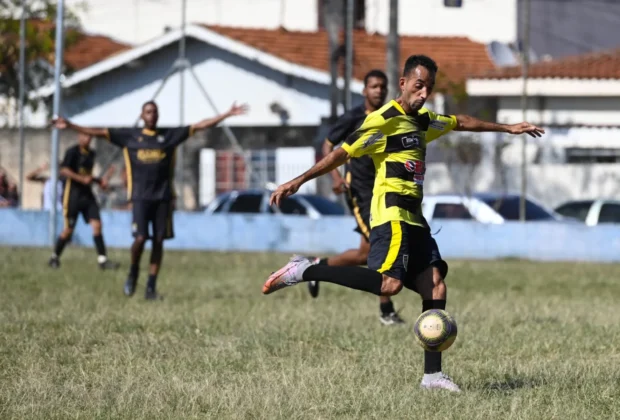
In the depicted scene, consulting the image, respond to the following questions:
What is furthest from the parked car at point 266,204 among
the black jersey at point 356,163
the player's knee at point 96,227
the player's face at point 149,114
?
the black jersey at point 356,163

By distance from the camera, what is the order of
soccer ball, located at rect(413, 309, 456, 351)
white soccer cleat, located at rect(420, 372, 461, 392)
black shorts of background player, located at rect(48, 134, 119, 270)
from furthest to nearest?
1. black shorts of background player, located at rect(48, 134, 119, 270)
2. white soccer cleat, located at rect(420, 372, 461, 392)
3. soccer ball, located at rect(413, 309, 456, 351)

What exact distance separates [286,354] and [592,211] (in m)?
15.4

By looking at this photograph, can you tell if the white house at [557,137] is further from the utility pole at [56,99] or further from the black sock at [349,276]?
the black sock at [349,276]

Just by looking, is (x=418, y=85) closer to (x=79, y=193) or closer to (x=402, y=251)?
(x=402, y=251)

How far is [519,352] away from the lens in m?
8.93

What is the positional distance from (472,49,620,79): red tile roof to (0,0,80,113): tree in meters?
10.8

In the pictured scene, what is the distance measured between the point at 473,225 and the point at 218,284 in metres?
7.80

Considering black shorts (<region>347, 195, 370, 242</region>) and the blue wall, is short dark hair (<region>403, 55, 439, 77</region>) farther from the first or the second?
the blue wall

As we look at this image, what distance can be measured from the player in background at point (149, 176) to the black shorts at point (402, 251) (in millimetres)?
5723

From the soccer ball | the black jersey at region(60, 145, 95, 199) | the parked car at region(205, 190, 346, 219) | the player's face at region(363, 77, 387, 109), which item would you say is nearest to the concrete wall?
the parked car at region(205, 190, 346, 219)

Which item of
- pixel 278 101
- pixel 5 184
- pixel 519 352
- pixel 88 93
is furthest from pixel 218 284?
pixel 88 93

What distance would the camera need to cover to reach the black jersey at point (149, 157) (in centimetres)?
1301

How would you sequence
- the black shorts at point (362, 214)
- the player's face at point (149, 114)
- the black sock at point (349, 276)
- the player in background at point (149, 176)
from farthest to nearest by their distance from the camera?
the player in background at point (149, 176) → the player's face at point (149, 114) → the black shorts at point (362, 214) → the black sock at point (349, 276)

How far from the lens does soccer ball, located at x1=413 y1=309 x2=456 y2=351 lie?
700 cm
